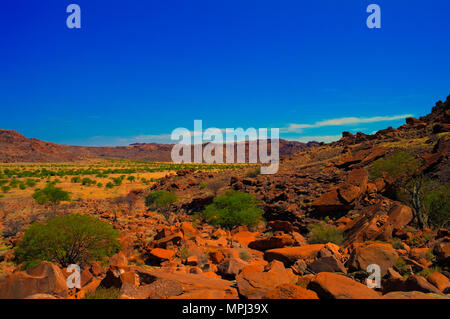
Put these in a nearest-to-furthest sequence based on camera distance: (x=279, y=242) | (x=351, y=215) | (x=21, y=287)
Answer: (x=21, y=287) → (x=279, y=242) → (x=351, y=215)

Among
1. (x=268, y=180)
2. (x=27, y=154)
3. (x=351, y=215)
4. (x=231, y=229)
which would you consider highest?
(x=27, y=154)

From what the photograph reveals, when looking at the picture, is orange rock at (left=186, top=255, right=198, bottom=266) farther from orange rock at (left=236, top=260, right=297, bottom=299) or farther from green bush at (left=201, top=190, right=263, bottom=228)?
green bush at (left=201, top=190, right=263, bottom=228)

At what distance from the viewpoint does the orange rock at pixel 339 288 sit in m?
4.33

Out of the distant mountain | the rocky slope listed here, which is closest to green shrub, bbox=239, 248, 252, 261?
the rocky slope

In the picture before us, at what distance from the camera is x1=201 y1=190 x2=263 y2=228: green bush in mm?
14859

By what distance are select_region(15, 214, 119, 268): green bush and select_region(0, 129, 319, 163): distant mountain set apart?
11485cm

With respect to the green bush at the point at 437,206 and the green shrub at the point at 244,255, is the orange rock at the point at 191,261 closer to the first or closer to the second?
the green shrub at the point at 244,255

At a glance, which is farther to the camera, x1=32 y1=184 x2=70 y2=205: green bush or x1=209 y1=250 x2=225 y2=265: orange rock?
x1=32 y1=184 x2=70 y2=205: green bush

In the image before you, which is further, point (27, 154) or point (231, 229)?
point (27, 154)

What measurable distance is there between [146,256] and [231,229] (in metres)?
6.59

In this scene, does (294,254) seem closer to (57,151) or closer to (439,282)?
(439,282)
